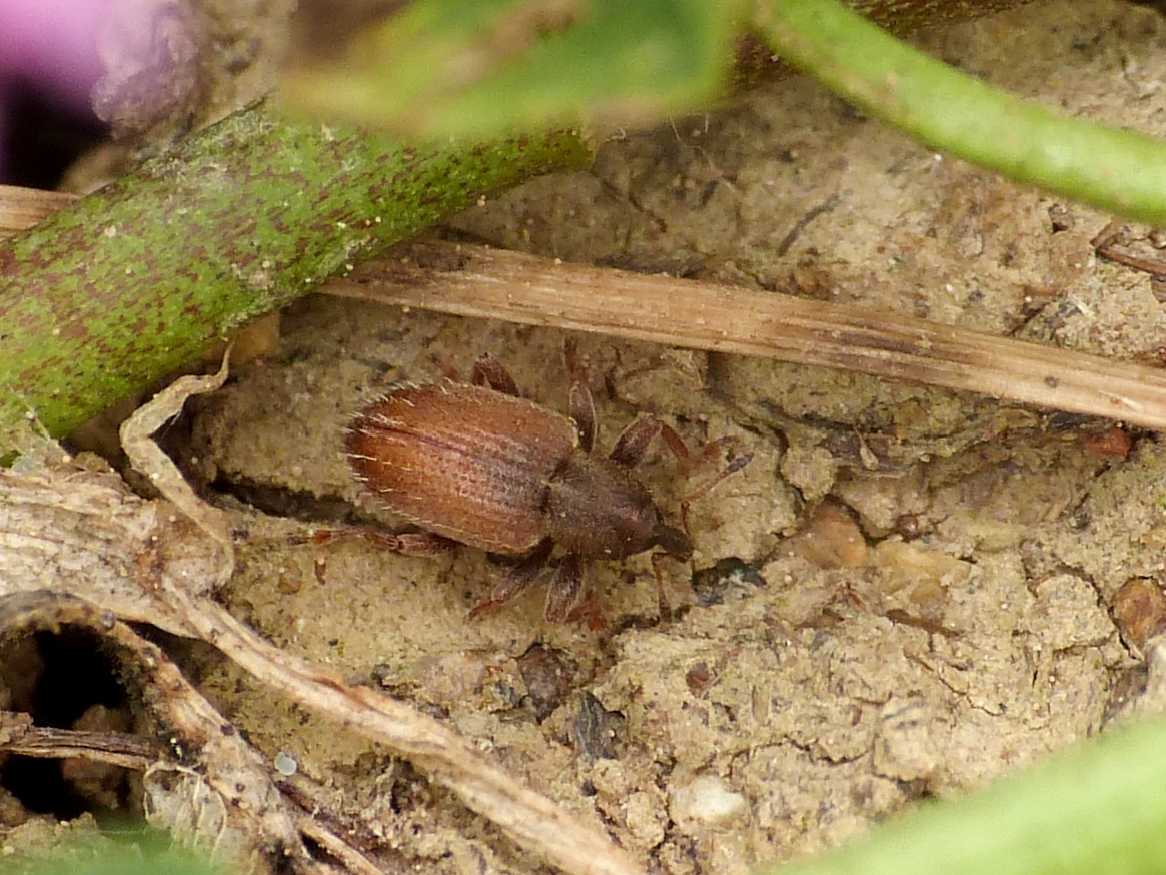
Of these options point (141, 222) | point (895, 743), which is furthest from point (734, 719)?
point (141, 222)

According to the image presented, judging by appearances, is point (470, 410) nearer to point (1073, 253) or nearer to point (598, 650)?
point (598, 650)

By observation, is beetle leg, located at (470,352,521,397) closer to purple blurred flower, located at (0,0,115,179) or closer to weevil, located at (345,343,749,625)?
weevil, located at (345,343,749,625)

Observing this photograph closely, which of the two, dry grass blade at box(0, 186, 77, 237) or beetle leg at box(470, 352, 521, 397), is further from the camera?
beetle leg at box(470, 352, 521, 397)

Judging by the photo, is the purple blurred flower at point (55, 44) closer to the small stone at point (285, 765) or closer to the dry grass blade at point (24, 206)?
the dry grass blade at point (24, 206)

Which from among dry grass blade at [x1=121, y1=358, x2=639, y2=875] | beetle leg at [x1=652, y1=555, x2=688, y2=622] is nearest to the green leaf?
dry grass blade at [x1=121, y1=358, x2=639, y2=875]

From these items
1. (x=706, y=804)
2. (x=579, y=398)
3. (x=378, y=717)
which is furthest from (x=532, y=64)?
(x=579, y=398)

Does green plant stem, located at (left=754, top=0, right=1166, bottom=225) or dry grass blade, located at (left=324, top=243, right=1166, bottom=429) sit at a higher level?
green plant stem, located at (left=754, top=0, right=1166, bottom=225)
